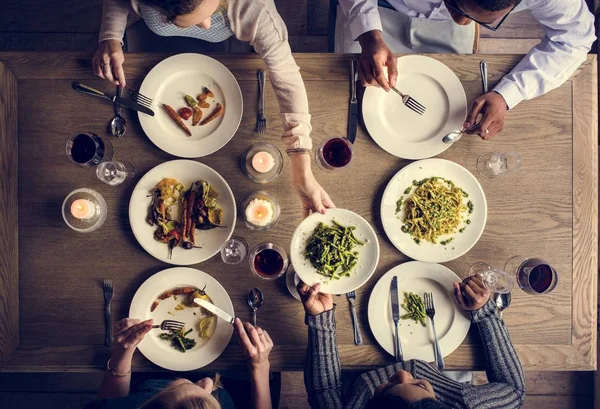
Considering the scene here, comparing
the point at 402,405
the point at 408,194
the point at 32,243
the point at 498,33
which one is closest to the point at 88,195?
the point at 32,243

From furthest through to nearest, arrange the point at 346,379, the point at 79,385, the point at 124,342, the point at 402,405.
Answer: the point at 79,385 < the point at 346,379 < the point at 124,342 < the point at 402,405

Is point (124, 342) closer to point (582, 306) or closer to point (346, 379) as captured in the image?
point (346, 379)

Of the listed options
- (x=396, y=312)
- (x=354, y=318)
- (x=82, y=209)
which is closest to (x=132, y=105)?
(x=82, y=209)

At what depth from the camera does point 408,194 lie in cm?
179

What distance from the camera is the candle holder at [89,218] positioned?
175cm

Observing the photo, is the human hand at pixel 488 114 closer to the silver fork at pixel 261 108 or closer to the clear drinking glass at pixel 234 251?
the silver fork at pixel 261 108

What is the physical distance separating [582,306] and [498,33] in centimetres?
194

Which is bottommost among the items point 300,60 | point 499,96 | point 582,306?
point 582,306

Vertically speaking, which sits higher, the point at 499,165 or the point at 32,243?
the point at 499,165

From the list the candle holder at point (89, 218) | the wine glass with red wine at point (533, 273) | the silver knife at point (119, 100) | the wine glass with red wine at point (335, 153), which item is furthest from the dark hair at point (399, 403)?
the silver knife at point (119, 100)

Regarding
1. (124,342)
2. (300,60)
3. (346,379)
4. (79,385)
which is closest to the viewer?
(124,342)

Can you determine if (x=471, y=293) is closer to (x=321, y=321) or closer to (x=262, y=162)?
(x=321, y=321)

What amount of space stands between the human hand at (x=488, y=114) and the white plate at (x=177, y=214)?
40.2 inches

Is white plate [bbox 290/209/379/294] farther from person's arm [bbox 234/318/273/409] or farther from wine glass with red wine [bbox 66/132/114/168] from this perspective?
wine glass with red wine [bbox 66/132/114/168]
